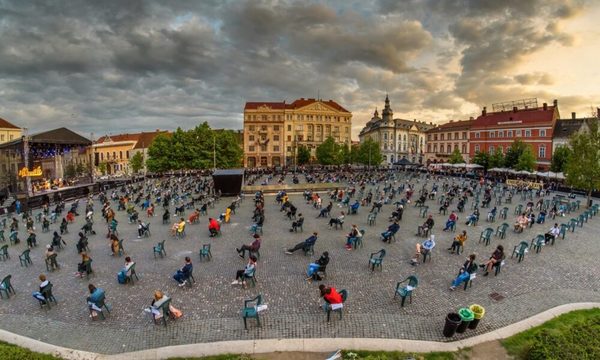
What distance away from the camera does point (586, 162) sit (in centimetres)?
2673

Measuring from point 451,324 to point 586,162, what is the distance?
2860cm

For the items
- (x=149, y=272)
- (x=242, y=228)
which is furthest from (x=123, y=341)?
(x=242, y=228)

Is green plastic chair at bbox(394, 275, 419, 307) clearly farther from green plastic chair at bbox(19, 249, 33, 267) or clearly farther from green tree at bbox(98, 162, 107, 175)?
green tree at bbox(98, 162, 107, 175)

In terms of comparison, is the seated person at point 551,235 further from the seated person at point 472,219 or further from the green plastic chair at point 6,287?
the green plastic chair at point 6,287

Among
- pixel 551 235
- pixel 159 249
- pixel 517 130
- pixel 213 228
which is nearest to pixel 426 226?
pixel 551 235

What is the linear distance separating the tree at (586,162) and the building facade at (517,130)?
33.1 m

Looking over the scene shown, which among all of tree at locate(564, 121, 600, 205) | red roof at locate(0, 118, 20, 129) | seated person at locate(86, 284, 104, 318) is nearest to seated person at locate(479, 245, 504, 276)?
seated person at locate(86, 284, 104, 318)

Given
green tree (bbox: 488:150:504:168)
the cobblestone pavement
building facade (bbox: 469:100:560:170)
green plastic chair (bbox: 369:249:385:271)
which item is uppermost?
building facade (bbox: 469:100:560:170)

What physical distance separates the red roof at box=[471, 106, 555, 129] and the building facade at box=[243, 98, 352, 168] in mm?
33014

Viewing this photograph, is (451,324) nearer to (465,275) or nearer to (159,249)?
(465,275)

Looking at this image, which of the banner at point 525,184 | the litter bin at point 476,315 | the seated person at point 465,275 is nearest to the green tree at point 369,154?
the banner at point 525,184

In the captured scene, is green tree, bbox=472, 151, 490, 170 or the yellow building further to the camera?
the yellow building

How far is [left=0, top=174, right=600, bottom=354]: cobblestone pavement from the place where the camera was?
8070 millimetres

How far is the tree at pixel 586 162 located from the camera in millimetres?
26344
